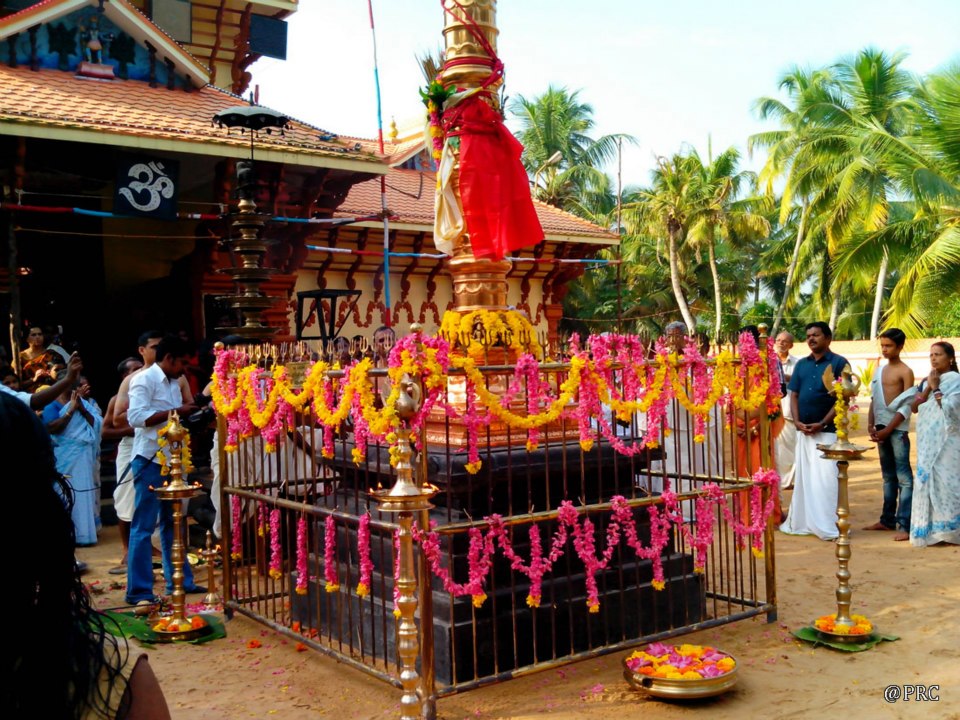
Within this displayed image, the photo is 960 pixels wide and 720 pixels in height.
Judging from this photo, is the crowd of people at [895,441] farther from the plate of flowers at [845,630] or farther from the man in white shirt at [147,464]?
the man in white shirt at [147,464]

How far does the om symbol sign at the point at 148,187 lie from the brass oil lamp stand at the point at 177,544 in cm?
515

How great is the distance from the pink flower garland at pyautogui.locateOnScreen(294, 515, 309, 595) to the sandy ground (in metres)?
0.37

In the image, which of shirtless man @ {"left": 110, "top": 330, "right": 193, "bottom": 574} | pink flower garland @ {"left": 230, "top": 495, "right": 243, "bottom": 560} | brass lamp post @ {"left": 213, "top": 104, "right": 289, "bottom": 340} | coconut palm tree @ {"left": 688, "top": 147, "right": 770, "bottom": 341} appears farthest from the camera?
coconut palm tree @ {"left": 688, "top": 147, "right": 770, "bottom": 341}

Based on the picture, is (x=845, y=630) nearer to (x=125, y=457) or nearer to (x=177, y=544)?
(x=177, y=544)

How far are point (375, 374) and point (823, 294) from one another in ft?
78.2

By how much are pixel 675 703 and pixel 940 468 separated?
167 inches

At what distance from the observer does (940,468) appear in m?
6.94

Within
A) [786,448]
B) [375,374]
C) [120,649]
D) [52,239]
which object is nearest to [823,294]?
[786,448]

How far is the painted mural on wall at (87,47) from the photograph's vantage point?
10.3 m

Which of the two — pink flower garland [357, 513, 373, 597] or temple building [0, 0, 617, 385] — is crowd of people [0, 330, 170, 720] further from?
temple building [0, 0, 617, 385]

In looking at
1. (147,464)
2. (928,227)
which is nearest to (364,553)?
(147,464)

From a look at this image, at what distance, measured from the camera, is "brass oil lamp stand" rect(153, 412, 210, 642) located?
5.03m

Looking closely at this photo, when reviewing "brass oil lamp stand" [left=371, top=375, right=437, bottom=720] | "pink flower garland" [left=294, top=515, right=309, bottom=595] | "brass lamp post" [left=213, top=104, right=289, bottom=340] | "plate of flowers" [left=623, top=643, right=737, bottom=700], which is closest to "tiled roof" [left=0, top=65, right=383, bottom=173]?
"brass lamp post" [left=213, top=104, right=289, bottom=340]

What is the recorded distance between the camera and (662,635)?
4.48m
